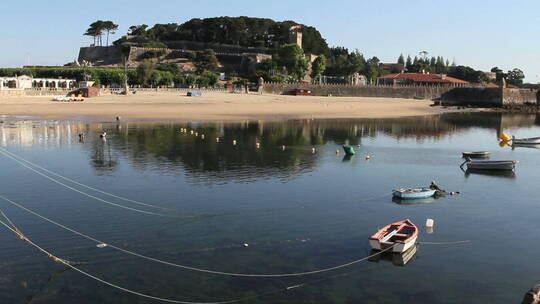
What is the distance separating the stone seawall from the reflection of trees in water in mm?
43620

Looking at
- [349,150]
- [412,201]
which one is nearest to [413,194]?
[412,201]

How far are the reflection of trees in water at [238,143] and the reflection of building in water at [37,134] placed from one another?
270cm

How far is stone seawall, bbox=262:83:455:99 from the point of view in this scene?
114 m

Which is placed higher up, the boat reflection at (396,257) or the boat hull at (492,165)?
the boat hull at (492,165)

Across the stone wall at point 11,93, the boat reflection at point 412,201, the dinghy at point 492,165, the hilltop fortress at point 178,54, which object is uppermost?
the hilltop fortress at point 178,54

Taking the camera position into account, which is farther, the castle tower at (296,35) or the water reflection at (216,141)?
the castle tower at (296,35)

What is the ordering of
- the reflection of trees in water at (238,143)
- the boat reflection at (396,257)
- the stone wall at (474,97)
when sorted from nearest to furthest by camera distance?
1. the boat reflection at (396,257)
2. the reflection of trees in water at (238,143)
3. the stone wall at (474,97)

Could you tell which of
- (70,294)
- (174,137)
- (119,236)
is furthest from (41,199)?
(174,137)

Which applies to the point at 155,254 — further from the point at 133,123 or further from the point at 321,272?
the point at 133,123

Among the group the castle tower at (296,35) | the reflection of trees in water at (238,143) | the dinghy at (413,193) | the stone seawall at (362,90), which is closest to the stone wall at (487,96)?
the stone seawall at (362,90)

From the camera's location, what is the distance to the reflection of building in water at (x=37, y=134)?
4288cm

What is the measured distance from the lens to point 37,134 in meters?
48.4

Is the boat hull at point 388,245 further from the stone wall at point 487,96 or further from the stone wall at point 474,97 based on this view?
the stone wall at point 474,97

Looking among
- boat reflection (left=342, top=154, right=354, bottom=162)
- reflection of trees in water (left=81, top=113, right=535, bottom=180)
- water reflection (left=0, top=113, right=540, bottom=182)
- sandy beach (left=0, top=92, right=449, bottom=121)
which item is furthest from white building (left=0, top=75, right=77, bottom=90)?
boat reflection (left=342, top=154, right=354, bottom=162)
